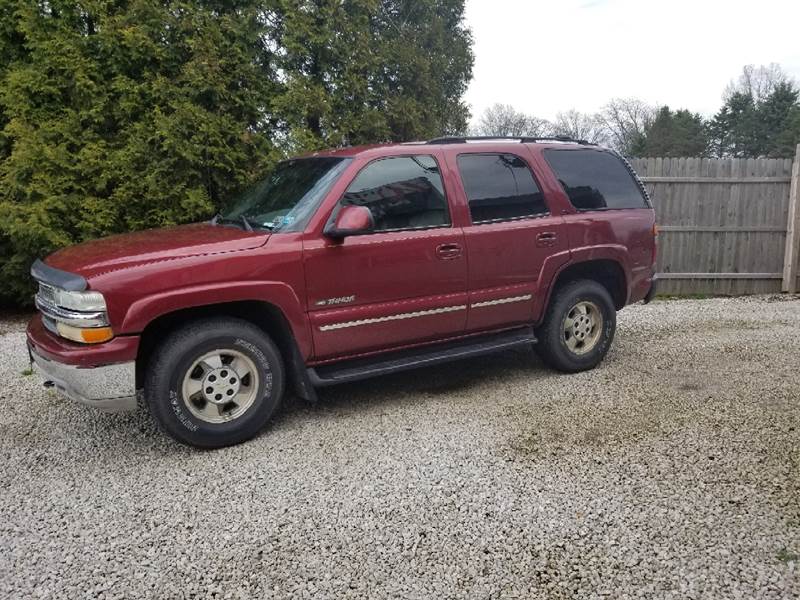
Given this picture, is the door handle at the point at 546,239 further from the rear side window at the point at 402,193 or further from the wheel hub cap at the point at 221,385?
the wheel hub cap at the point at 221,385

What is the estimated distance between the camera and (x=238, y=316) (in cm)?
403

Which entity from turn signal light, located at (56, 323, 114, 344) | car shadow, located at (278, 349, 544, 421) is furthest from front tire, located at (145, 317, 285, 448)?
car shadow, located at (278, 349, 544, 421)

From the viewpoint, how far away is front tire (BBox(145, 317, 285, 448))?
3676 mm

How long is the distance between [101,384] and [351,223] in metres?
1.77

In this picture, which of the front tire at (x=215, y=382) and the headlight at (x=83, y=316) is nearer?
the headlight at (x=83, y=316)

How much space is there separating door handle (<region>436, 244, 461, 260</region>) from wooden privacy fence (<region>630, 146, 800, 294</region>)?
18.0 feet

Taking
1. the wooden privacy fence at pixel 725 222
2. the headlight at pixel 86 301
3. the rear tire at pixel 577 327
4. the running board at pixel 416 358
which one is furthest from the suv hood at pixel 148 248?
the wooden privacy fence at pixel 725 222

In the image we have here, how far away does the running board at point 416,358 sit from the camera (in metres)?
4.11

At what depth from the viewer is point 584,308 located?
5.25 m

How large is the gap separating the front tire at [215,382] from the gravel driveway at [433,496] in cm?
18

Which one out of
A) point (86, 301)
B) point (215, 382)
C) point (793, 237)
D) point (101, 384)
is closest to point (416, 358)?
point (215, 382)

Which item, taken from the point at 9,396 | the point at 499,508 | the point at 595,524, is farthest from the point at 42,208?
the point at 595,524

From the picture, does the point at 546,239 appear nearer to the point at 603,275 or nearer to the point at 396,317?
the point at 603,275

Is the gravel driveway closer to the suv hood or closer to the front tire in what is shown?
the front tire
